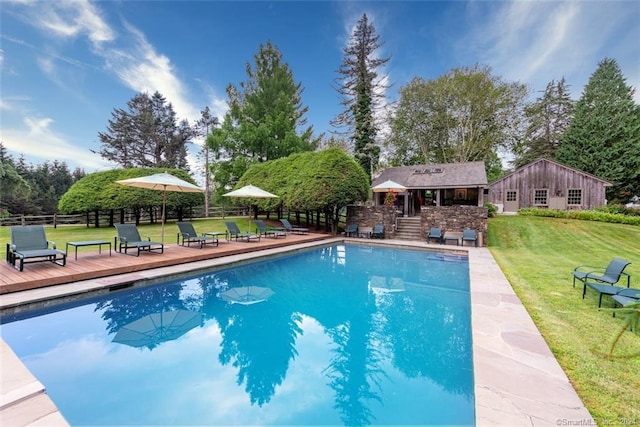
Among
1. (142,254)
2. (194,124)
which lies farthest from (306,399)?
(194,124)

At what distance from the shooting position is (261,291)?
7.21 metres

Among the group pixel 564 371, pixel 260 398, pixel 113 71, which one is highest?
pixel 113 71

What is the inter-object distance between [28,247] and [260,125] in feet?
54.5

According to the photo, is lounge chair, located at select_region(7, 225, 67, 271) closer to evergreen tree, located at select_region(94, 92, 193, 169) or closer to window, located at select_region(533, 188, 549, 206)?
window, located at select_region(533, 188, 549, 206)

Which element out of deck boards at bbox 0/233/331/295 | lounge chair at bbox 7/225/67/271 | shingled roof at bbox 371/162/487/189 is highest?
shingled roof at bbox 371/162/487/189

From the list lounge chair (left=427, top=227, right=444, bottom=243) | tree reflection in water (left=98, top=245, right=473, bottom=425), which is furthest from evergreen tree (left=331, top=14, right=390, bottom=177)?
tree reflection in water (left=98, top=245, right=473, bottom=425)

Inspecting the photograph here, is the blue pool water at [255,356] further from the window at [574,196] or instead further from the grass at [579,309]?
the window at [574,196]

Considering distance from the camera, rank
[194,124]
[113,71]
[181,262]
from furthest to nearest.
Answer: [194,124], [113,71], [181,262]

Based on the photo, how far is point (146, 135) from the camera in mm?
32000

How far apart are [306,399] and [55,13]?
15219 millimetres

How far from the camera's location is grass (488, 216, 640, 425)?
2.78 m

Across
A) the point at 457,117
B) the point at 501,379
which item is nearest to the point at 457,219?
the point at 501,379

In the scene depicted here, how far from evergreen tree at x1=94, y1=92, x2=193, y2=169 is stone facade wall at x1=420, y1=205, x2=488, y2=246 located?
99.1 feet

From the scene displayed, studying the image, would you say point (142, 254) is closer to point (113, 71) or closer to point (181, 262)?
point (181, 262)
